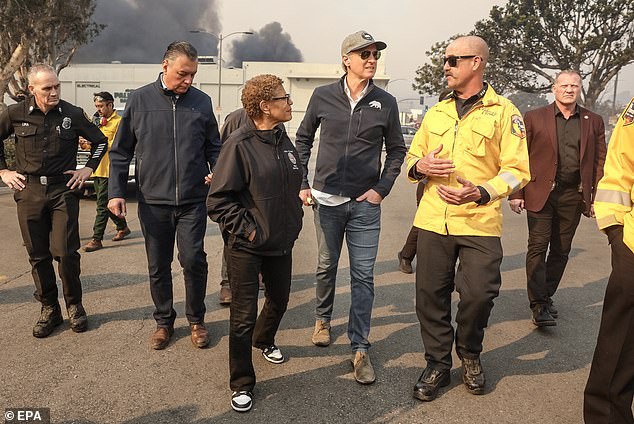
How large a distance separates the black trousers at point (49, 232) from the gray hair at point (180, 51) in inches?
53.7

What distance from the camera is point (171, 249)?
3.95 meters

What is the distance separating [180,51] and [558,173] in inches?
128

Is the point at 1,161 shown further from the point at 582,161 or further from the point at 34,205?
the point at 582,161

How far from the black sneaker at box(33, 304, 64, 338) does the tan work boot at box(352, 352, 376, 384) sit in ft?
7.70

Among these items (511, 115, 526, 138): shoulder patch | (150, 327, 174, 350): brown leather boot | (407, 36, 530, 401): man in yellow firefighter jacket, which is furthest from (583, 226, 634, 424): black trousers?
(150, 327, 174, 350): brown leather boot

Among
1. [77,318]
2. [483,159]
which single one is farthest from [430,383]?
[77,318]

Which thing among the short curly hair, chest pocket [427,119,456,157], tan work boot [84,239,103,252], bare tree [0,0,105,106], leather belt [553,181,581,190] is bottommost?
tan work boot [84,239,103,252]

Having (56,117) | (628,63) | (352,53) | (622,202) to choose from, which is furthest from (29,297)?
(628,63)

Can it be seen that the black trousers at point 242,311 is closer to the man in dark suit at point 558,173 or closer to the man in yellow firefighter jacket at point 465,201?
the man in yellow firefighter jacket at point 465,201

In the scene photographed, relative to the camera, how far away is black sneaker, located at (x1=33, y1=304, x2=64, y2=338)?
12.7 feet

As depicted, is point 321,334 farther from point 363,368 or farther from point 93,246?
point 93,246

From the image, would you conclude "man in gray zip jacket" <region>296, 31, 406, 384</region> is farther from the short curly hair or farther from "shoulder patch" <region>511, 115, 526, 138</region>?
"shoulder patch" <region>511, 115, 526, 138</region>

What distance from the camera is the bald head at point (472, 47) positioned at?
10.2 feet

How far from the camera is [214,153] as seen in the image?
4004 millimetres
